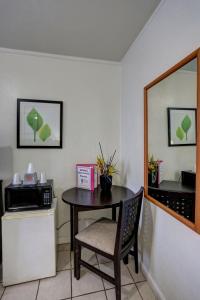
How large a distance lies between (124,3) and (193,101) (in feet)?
3.08

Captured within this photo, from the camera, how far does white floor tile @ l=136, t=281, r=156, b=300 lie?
54.6 inches

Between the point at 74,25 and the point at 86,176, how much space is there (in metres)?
1.50

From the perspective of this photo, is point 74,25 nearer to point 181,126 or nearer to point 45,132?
point 45,132

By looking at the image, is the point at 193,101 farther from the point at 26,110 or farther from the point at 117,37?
the point at 26,110

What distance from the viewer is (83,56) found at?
2.05 meters

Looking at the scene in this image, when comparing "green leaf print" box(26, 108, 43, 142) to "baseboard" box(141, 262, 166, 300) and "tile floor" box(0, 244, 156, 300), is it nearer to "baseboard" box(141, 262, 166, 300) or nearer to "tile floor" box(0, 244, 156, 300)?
"tile floor" box(0, 244, 156, 300)

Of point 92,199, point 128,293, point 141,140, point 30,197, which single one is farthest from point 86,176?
point 128,293

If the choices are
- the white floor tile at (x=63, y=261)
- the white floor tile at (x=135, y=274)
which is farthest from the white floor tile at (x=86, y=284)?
the white floor tile at (x=135, y=274)

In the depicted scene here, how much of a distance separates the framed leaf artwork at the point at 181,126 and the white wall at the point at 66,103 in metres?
1.04

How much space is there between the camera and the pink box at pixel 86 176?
190cm

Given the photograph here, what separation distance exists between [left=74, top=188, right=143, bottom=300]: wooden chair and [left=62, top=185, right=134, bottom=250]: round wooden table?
0.46 ft

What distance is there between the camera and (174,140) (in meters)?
1.21

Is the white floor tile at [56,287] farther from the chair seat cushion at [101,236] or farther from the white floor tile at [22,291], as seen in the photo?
the chair seat cushion at [101,236]

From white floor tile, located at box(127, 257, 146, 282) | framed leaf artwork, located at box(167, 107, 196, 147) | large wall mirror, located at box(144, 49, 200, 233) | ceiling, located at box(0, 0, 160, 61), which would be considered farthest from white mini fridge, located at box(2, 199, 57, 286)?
ceiling, located at box(0, 0, 160, 61)
